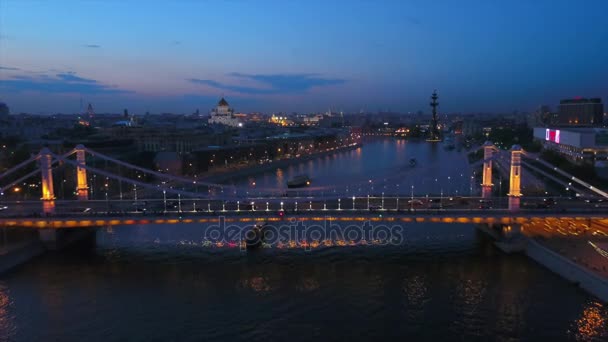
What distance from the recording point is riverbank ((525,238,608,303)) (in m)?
8.81

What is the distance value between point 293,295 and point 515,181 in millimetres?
6632

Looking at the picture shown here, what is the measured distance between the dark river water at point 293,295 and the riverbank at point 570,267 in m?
0.19

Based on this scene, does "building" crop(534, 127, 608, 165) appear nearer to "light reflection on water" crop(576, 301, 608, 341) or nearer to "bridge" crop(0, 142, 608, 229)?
"bridge" crop(0, 142, 608, 229)

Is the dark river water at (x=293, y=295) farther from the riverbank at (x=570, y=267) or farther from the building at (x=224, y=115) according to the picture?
the building at (x=224, y=115)

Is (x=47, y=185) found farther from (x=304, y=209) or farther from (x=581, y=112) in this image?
(x=581, y=112)

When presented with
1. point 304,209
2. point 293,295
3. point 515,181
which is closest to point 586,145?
point 515,181

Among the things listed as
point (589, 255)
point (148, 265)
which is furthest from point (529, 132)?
point (148, 265)

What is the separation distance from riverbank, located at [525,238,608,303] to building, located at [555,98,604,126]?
42.7 meters

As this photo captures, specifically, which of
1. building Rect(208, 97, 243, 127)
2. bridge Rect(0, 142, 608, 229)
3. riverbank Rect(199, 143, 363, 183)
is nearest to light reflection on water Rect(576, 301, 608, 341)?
bridge Rect(0, 142, 608, 229)

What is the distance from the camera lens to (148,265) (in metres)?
11.2

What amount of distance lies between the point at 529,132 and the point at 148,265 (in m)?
42.7

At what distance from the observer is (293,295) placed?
933cm

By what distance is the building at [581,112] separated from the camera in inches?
1939

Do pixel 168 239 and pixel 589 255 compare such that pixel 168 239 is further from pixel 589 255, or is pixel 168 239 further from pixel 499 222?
pixel 589 255
